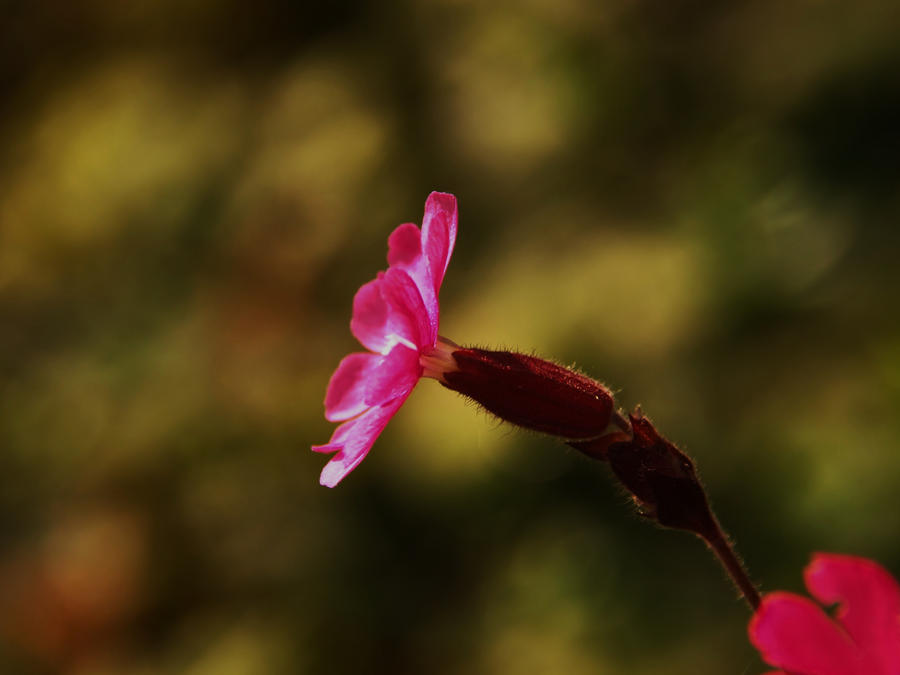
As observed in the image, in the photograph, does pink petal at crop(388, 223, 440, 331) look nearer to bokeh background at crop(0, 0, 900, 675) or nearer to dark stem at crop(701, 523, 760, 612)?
dark stem at crop(701, 523, 760, 612)

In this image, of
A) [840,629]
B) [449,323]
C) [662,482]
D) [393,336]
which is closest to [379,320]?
[393,336]

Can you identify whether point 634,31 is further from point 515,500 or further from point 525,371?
point 525,371

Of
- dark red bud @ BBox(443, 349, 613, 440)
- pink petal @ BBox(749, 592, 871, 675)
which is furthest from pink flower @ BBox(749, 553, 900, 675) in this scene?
dark red bud @ BBox(443, 349, 613, 440)

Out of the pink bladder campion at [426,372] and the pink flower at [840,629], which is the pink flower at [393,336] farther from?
the pink flower at [840,629]

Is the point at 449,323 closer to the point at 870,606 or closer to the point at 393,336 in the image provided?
the point at 393,336

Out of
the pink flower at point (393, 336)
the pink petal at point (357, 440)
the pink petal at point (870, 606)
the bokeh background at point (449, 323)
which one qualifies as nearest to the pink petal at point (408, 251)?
the pink flower at point (393, 336)

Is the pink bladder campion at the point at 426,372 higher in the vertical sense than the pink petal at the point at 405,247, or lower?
lower

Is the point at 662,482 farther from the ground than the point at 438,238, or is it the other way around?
the point at 438,238
